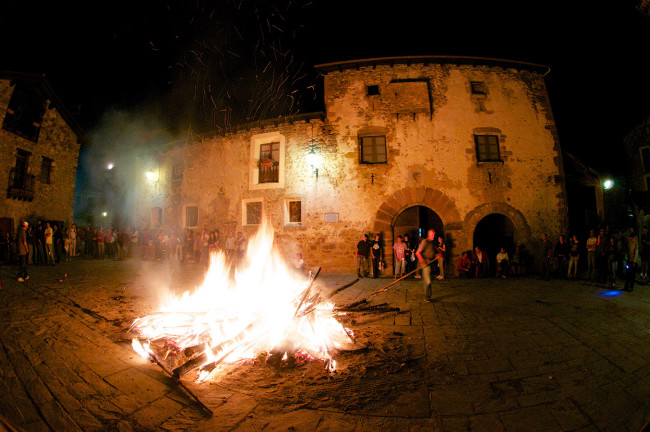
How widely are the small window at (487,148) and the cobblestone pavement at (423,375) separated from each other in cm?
735

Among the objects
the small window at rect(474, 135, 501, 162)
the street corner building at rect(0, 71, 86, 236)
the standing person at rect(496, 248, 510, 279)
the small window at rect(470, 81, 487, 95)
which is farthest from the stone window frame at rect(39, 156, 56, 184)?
the standing person at rect(496, 248, 510, 279)

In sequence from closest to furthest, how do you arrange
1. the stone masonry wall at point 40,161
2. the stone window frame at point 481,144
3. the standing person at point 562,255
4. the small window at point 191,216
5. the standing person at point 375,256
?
the standing person at point 562,255 < the standing person at point 375,256 < the stone window frame at point 481,144 < the stone masonry wall at point 40,161 < the small window at point 191,216

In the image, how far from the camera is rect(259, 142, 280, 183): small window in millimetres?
13762

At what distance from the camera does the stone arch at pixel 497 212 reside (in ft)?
37.8

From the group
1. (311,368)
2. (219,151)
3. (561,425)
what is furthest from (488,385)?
(219,151)

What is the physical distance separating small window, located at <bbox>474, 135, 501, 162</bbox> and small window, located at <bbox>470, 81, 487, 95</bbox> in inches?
77.7

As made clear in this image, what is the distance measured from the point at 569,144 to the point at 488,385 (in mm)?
18634

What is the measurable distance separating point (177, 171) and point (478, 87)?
16.0m

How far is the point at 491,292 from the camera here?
802 cm

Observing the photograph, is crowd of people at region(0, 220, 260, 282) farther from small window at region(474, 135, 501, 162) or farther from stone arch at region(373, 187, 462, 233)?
small window at region(474, 135, 501, 162)

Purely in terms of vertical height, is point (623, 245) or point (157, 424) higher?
point (623, 245)

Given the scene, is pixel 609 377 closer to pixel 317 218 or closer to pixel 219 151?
pixel 317 218

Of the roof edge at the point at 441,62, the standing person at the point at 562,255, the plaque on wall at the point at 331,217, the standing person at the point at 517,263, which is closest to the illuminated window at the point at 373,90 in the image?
the roof edge at the point at 441,62

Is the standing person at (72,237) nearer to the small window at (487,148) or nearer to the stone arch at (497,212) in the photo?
the stone arch at (497,212)
